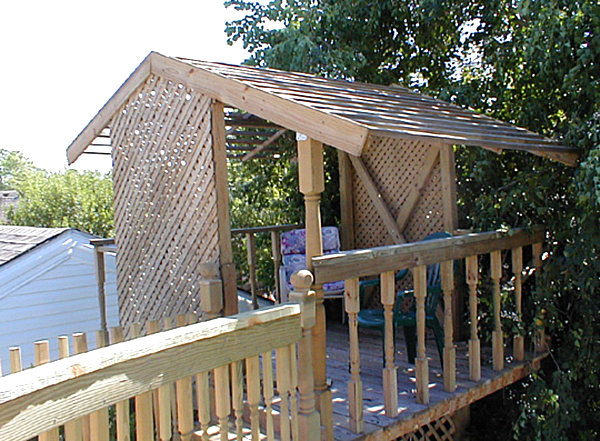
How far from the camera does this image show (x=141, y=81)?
184 inches

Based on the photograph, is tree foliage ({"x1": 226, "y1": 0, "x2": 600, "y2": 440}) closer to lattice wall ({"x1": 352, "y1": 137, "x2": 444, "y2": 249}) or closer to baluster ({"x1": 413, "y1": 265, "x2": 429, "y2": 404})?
lattice wall ({"x1": 352, "y1": 137, "x2": 444, "y2": 249})

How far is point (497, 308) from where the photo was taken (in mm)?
4480

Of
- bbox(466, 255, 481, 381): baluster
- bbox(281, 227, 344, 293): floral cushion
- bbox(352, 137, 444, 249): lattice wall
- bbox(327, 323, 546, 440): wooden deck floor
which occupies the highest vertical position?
bbox(352, 137, 444, 249): lattice wall

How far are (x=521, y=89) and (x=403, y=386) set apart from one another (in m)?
3.44

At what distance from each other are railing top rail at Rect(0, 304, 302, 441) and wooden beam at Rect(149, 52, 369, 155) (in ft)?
3.12

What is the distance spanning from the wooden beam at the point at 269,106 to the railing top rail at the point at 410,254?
0.65m

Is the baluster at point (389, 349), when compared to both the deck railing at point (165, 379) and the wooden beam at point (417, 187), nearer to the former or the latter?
the deck railing at point (165, 379)

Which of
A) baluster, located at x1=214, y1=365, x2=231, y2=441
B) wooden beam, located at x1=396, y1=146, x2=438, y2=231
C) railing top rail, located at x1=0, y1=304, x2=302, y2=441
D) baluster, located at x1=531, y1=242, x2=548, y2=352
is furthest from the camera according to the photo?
wooden beam, located at x1=396, y1=146, x2=438, y2=231

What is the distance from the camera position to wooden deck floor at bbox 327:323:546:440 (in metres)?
3.51

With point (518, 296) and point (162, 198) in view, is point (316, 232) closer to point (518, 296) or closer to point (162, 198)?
point (162, 198)

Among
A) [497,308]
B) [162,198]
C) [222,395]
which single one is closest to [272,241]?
[162,198]

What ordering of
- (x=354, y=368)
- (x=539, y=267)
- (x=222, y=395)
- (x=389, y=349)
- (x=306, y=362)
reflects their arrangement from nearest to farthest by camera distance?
(x=222, y=395) < (x=306, y=362) < (x=354, y=368) < (x=389, y=349) < (x=539, y=267)

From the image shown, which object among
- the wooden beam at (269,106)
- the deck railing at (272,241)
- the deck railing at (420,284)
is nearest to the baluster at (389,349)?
the deck railing at (420,284)

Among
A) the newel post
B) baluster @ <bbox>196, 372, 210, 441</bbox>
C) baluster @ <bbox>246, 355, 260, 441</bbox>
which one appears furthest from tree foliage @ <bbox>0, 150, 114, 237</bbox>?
baluster @ <bbox>196, 372, 210, 441</bbox>
